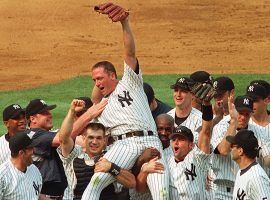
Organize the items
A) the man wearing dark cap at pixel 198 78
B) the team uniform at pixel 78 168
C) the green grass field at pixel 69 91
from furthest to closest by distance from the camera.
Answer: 1. the green grass field at pixel 69 91
2. the man wearing dark cap at pixel 198 78
3. the team uniform at pixel 78 168

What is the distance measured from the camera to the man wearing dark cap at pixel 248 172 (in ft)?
32.9

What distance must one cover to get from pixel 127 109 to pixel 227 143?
1264 mm

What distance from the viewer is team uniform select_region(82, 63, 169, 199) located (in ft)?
33.6

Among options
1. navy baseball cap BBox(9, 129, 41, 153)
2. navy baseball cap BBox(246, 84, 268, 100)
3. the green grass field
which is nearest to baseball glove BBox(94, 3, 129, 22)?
navy baseball cap BBox(9, 129, 41, 153)

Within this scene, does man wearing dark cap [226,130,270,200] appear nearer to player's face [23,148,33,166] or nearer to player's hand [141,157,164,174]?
player's hand [141,157,164,174]

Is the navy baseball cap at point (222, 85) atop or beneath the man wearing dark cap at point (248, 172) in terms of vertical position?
atop

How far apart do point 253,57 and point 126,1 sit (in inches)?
231

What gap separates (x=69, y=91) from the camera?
21875mm

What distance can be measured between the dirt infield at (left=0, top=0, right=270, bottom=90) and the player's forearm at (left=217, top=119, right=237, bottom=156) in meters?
14.0

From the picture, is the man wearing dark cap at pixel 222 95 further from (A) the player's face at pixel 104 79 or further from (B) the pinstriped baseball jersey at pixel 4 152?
(B) the pinstriped baseball jersey at pixel 4 152

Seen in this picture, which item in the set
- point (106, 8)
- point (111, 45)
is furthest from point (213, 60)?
point (106, 8)

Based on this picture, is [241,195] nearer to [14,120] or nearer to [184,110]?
[184,110]

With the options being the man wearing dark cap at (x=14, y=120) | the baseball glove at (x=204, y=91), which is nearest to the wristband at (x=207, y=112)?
the baseball glove at (x=204, y=91)

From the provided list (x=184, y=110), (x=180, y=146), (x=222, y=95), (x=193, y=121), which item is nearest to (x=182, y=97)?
(x=184, y=110)
